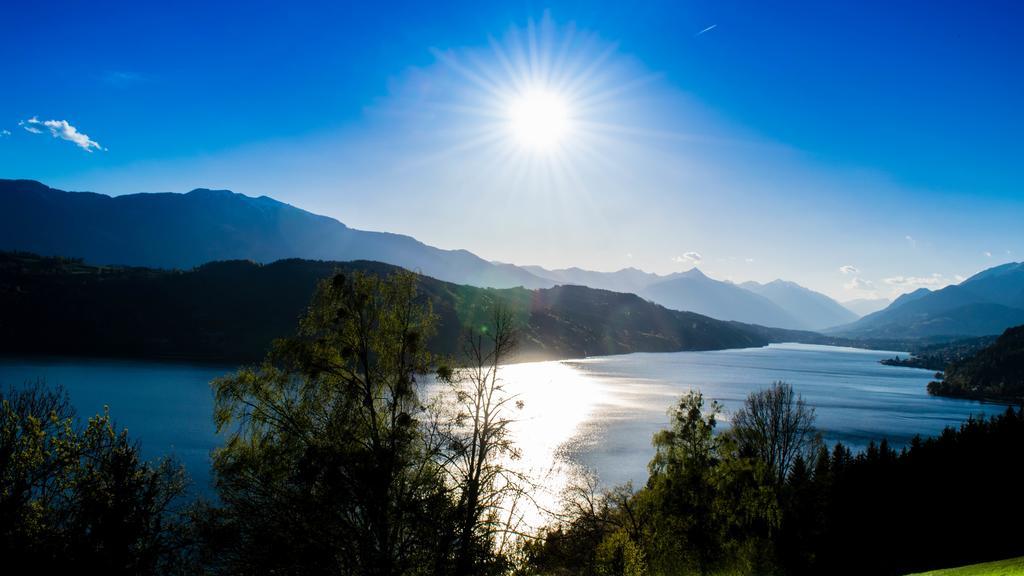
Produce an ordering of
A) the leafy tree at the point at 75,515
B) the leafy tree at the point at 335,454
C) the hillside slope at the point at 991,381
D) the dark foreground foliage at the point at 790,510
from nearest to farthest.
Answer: the leafy tree at the point at 335,454 → the leafy tree at the point at 75,515 → the dark foreground foliage at the point at 790,510 → the hillside slope at the point at 991,381

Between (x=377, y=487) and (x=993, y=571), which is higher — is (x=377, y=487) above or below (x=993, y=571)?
above

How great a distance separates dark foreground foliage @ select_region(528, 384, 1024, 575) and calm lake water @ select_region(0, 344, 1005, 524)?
284 inches

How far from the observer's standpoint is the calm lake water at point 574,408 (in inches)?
2490

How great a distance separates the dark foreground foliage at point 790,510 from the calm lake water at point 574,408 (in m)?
7.22

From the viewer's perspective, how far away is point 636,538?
29.4m

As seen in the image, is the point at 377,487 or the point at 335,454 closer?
the point at 335,454

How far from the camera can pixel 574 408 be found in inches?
4156

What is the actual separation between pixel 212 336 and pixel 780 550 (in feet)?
662

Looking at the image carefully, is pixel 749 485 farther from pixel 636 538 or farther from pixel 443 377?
pixel 443 377

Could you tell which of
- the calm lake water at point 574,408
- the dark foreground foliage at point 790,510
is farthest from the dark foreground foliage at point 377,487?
the calm lake water at point 574,408

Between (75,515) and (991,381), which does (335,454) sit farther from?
(991,381)

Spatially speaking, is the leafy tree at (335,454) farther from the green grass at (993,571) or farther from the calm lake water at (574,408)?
the green grass at (993,571)

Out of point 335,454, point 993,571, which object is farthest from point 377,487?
point 993,571

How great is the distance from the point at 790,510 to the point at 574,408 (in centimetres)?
7056
